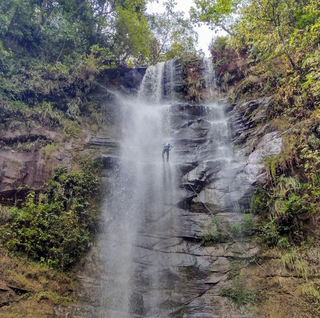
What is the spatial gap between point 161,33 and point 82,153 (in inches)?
736

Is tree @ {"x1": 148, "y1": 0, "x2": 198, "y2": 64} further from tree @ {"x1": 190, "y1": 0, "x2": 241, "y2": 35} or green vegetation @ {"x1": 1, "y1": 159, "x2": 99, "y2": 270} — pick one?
green vegetation @ {"x1": 1, "y1": 159, "x2": 99, "y2": 270}

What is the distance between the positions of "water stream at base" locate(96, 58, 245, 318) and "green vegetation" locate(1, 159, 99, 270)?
0.65 m

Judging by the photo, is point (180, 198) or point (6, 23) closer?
point (180, 198)

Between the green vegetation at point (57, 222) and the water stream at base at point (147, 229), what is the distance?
2.12ft

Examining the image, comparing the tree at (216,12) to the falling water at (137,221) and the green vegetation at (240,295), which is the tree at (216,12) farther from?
the green vegetation at (240,295)

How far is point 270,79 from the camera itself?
41.1ft

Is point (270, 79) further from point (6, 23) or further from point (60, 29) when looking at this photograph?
point (6, 23)

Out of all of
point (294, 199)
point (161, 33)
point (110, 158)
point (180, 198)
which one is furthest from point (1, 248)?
point (161, 33)

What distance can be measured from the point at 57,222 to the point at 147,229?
2.89 meters

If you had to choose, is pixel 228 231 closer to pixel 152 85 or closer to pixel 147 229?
pixel 147 229

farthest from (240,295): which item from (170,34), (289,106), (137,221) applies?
(170,34)

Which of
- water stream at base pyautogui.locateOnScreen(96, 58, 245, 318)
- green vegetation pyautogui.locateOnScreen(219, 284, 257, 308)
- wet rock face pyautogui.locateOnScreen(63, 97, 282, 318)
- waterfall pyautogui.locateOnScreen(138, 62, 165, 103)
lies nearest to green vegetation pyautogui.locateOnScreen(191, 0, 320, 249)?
wet rock face pyautogui.locateOnScreen(63, 97, 282, 318)

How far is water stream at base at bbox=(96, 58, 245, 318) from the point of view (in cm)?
740

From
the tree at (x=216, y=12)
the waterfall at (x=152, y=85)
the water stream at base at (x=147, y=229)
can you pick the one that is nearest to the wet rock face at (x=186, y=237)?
the water stream at base at (x=147, y=229)
